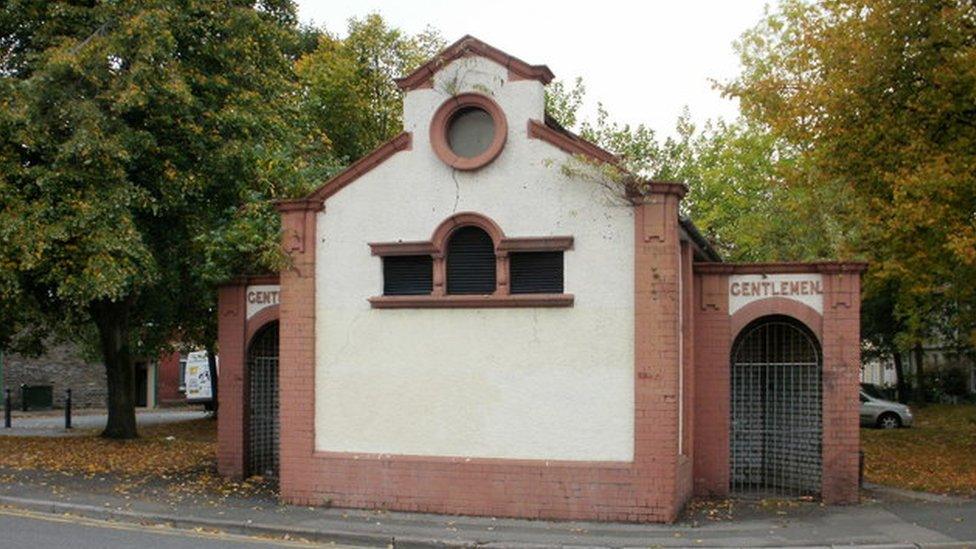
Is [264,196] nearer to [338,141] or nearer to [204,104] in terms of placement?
[204,104]

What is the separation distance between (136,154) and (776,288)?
11.8 m

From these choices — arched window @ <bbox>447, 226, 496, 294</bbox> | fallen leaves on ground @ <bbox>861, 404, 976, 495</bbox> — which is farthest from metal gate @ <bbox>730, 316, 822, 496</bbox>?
arched window @ <bbox>447, 226, 496, 294</bbox>

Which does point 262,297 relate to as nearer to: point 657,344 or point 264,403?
point 264,403

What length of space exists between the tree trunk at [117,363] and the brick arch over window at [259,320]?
771cm

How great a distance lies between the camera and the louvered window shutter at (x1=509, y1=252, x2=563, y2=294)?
13.0 metres

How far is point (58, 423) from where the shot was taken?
34.5 metres

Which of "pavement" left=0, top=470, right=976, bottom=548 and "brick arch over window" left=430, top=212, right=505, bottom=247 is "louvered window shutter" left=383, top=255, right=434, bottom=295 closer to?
"brick arch over window" left=430, top=212, right=505, bottom=247

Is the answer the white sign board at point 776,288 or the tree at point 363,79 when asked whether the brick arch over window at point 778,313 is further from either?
the tree at point 363,79

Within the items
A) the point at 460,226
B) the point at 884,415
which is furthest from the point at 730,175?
the point at 460,226

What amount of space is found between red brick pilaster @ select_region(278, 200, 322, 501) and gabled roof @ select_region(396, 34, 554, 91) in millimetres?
2432

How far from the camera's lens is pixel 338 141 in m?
37.2

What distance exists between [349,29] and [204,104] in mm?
18226

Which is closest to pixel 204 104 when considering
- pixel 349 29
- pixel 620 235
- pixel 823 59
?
pixel 620 235

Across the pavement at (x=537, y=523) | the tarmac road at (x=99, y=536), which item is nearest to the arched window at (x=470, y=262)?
the pavement at (x=537, y=523)
